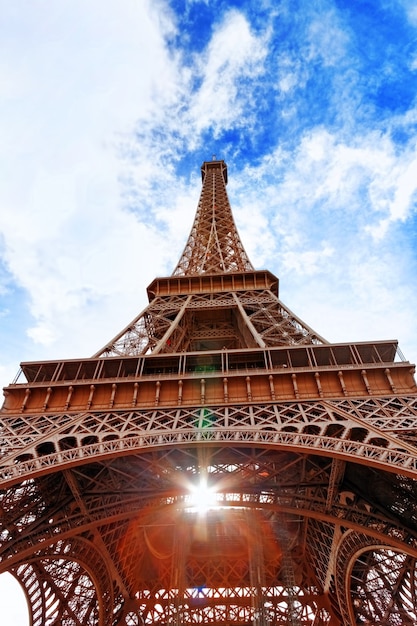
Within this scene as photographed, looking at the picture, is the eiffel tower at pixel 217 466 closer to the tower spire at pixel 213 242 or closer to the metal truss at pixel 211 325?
the metal truss at pixel 211 325

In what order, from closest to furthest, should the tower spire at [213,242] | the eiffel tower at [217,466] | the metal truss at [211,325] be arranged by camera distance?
the eiffel tower at [217,466]
the metal truss at [211,325]
the tower spire at [213,242]

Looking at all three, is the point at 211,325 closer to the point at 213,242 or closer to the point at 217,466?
the point at 213,242

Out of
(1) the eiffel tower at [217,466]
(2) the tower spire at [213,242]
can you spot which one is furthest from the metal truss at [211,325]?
(2) the tower spire at [213,242]

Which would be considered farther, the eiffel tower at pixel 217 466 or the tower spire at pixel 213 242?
the tower spire at pixel 213 242

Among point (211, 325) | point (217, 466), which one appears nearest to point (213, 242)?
point (211, 325)

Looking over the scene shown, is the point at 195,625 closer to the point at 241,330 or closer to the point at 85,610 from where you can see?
the point at 85,610
